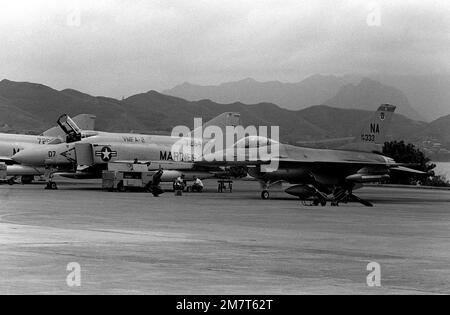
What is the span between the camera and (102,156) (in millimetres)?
51719

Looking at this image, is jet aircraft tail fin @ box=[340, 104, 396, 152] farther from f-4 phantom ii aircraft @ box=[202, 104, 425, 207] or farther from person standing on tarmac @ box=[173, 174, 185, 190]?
person standing on tarmac @ box=[173, 174, 185, 190]

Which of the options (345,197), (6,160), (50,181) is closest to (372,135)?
(345,197)

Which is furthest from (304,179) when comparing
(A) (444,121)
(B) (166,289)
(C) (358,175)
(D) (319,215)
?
(A) (444,121)

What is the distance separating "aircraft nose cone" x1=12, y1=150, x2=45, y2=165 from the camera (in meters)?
52.7

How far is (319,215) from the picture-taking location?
93.8ft

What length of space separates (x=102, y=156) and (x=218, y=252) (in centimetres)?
3675

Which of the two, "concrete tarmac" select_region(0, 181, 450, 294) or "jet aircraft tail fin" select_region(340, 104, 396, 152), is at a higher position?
"jet aircraft tail fin" select_region(340, 104, 396, 152)

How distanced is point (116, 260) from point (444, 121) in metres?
167

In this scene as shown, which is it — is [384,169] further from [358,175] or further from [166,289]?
[166,289]

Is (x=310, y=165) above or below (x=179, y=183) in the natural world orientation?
above

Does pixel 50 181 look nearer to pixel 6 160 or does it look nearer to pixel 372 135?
pixel 6 160

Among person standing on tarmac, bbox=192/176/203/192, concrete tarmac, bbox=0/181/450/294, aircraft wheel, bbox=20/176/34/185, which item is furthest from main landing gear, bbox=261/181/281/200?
aircraft wheel, bbox=20/176/34/185

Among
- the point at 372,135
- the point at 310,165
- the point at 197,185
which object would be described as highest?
the point at 372,135

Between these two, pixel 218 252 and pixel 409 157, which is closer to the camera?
pixel 218 252
